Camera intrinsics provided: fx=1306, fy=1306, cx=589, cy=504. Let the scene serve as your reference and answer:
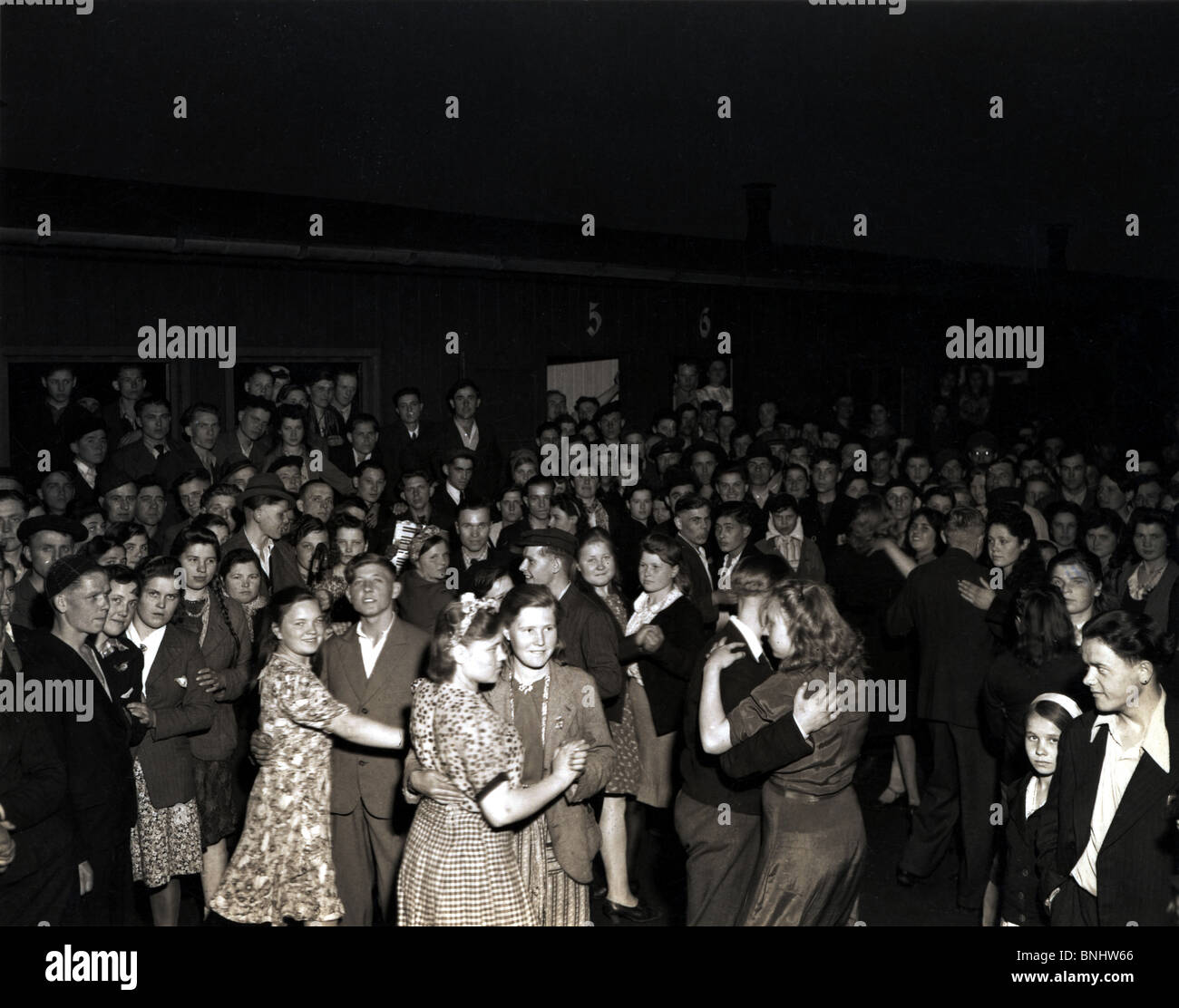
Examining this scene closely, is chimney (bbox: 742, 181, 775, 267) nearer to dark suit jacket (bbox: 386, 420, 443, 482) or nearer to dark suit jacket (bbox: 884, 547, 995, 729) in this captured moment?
dark suit jacket (bbox: 386, 420, 443, 482)

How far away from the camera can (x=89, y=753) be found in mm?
4789

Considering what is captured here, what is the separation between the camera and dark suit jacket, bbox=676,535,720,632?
7.21 metres

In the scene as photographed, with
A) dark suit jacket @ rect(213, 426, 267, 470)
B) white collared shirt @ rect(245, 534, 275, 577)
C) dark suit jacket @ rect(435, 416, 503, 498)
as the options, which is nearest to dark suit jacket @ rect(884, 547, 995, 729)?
white collared shirt @ rect(245, 534, 275, 577)

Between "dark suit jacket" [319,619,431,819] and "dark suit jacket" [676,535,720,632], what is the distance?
1943mm

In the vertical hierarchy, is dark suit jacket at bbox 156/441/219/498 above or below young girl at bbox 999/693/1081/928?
above

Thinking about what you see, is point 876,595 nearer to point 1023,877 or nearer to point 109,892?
point 1023,877

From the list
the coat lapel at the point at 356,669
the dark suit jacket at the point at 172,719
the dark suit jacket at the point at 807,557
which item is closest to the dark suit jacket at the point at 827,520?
the dark suit jacket at the point at 807,557

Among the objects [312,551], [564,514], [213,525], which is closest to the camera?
[213,525]

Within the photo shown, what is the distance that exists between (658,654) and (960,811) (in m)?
1.70

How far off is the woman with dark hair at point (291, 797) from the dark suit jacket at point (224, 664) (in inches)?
30.3

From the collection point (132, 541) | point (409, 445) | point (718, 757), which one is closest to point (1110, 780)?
point (718, 757)

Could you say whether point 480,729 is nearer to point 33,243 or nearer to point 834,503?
point 834,503

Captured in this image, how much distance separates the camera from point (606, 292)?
1451 centimetres
